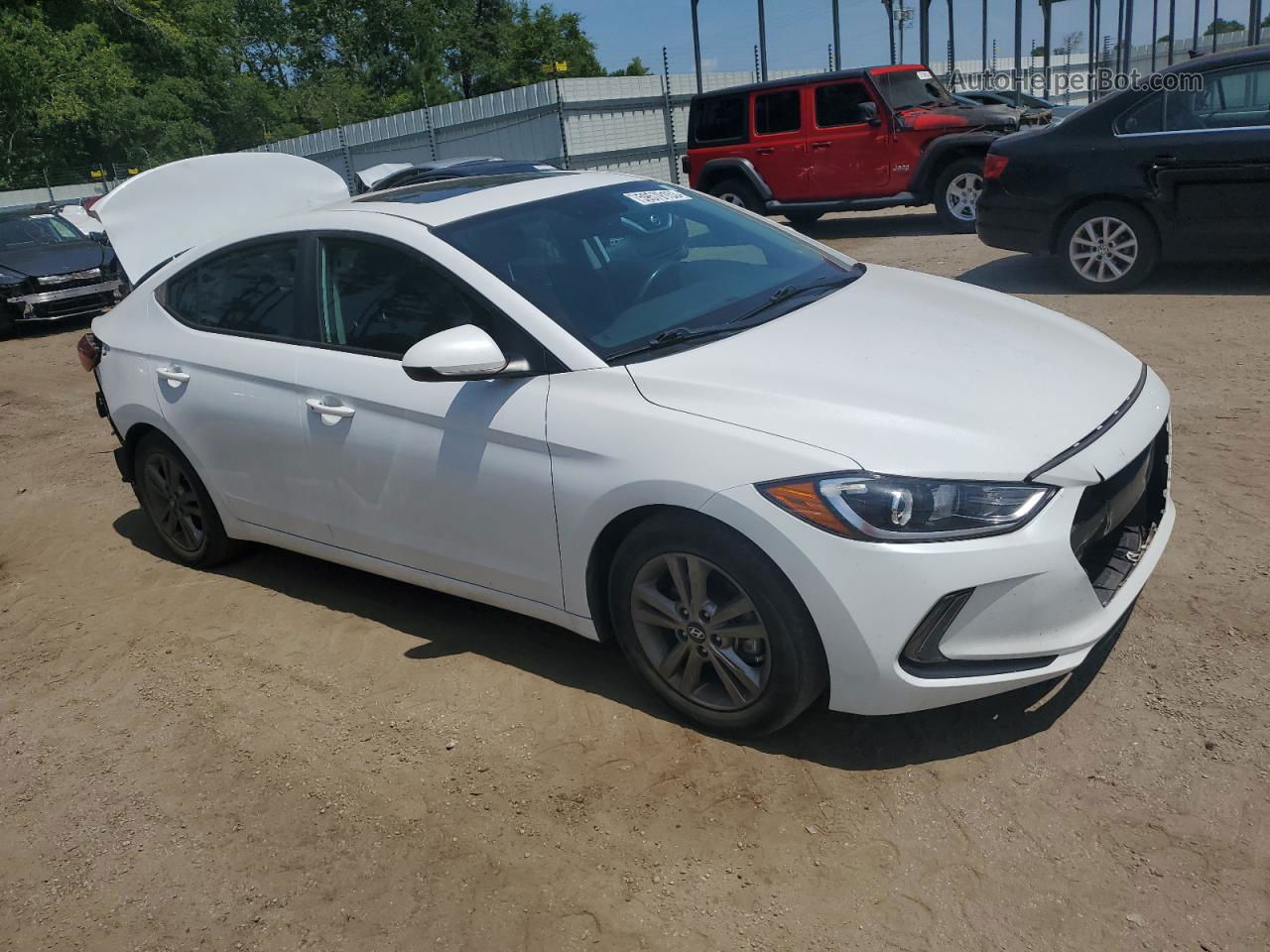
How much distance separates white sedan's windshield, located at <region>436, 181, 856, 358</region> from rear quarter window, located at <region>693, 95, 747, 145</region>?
34.1 feet

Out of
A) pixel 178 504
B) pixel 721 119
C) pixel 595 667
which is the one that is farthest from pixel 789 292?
pixel 721 119

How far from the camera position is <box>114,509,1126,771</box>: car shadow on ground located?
3.21 metres

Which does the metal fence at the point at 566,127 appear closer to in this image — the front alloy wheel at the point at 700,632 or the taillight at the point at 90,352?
the taillight at the point at 90,352

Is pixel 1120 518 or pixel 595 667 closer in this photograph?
pixel 1120 518

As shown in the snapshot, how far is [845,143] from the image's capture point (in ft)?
44.1

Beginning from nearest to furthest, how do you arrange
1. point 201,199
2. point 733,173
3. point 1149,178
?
point 201,199 → point 1149,178 → point 733,173

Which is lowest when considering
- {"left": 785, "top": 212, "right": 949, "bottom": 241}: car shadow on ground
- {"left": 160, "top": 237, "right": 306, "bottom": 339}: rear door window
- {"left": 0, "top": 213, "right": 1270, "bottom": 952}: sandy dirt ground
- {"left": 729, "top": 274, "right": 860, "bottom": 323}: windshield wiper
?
{"left": 0, "top": 213, "right": 1270, "bottom": 952}: sandy dirt ground

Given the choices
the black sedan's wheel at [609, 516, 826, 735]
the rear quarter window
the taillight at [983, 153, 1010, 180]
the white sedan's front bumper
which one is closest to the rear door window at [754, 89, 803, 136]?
the rear quarter window

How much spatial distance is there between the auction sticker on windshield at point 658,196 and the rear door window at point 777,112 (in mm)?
9878

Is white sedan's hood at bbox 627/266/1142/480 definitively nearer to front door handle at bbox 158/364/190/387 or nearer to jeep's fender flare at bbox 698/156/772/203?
front door handle at bbox 158/364/190/387

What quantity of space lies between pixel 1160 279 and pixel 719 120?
23.0 feet

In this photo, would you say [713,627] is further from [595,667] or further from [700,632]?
[595,667]

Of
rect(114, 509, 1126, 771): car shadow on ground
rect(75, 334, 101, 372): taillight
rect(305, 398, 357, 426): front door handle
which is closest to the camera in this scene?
rect(114, 509, 1126, 771): car shadow on ground

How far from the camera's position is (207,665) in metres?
4.25
